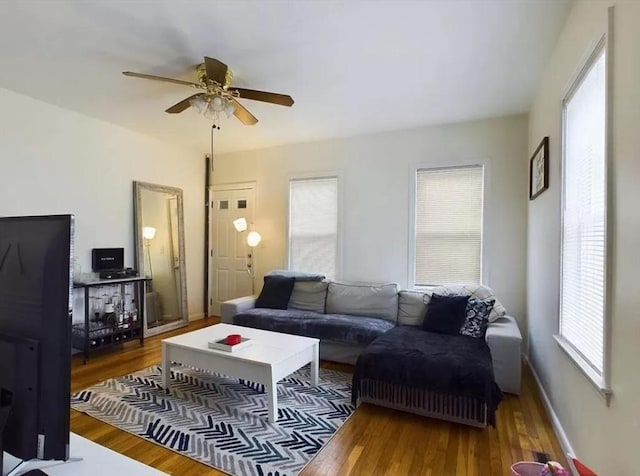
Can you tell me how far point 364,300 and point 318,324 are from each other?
68 centimetres

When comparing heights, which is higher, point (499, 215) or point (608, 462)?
point (499, 215)

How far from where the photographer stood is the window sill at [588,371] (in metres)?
1.60

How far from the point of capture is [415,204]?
445cm

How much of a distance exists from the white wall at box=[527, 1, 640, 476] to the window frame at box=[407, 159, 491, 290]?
57.4 inches

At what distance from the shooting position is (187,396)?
2.96 m

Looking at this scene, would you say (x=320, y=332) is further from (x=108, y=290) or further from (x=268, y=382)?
(x=108, y=290)

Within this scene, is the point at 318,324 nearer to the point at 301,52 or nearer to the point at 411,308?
the point at 411,308

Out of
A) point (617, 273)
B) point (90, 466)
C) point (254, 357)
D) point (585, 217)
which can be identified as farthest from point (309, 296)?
point (90, 466)

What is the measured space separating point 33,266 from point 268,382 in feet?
6.74

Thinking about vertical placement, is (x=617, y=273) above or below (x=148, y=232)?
below

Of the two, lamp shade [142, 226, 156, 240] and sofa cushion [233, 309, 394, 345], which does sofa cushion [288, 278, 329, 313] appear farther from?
lamp shade [142, 226, 156, 240]

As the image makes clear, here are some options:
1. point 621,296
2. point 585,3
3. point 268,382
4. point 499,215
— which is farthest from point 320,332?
point 585,3

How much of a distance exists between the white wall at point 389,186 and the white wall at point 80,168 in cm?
129

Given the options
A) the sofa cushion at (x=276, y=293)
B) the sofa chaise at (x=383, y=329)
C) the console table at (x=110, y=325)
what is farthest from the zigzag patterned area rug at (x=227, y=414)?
the sofa cushion at (x=276, y=293)
